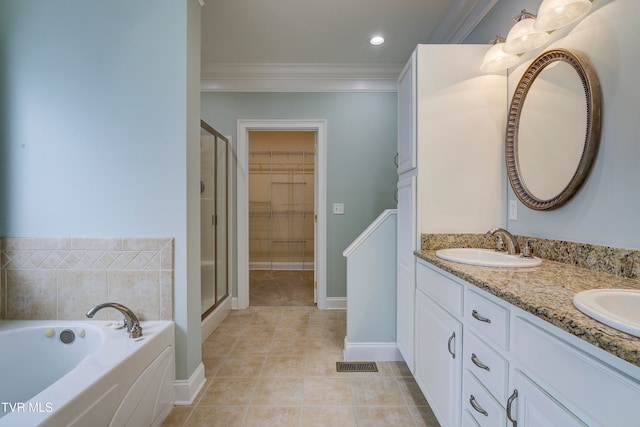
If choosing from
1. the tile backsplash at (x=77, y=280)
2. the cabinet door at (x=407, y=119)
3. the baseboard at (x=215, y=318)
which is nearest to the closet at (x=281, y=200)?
the baseboard at (x=215, y=318)

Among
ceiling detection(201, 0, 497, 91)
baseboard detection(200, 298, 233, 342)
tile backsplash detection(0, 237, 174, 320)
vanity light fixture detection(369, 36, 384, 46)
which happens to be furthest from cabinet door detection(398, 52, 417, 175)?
baseboard detection(200, 298, 233, 342)

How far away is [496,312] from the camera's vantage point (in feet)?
2.97

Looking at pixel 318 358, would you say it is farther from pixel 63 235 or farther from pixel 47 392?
pixel 63 235

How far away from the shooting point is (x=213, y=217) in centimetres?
273

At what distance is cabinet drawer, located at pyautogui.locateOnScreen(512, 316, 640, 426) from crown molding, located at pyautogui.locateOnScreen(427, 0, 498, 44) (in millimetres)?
2066

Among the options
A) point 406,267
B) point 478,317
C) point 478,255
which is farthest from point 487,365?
point 406,267

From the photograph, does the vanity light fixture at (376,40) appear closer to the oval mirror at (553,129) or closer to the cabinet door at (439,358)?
the oval mirror at (553,129)

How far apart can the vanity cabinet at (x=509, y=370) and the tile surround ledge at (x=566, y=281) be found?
0.04m

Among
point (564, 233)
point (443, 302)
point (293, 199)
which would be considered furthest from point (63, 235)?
point (293, 199)

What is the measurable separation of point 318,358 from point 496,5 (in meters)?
2.69

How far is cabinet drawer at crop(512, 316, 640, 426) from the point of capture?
52cm

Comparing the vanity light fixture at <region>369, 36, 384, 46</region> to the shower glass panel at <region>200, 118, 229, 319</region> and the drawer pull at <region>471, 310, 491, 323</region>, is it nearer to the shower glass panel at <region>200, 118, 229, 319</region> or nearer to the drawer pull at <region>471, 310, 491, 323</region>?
the shower glass panel at <region>200, 118, 229, 319</region>

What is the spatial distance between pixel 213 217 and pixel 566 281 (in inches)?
102

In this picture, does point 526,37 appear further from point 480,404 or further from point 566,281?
point 480,404
